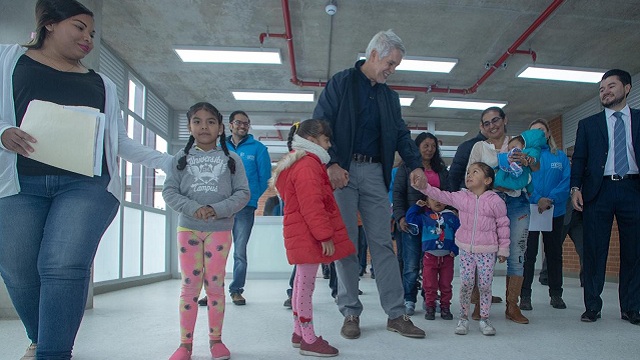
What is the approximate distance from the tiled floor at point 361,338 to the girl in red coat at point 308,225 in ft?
0.48

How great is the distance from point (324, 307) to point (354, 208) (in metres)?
1.40

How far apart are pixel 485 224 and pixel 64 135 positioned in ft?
7.45

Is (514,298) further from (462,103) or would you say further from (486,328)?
(462,103)

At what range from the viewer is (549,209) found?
3.72 metres

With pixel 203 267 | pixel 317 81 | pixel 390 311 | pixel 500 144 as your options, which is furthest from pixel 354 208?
pixel 317 81

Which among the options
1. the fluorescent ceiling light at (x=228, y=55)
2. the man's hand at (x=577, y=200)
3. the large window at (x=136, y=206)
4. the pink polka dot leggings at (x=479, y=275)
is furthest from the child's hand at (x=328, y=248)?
the fluorescent ceiling light at (x=228, y=55)

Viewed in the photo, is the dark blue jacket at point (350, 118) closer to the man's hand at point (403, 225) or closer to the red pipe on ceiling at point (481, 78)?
the man's hand at point (403, 225)

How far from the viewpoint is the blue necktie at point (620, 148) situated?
3.12 m

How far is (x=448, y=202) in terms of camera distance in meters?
2.99


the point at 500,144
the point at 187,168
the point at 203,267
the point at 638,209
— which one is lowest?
the point at 203,267

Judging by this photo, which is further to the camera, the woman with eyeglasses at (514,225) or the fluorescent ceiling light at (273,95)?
the fluorescent ceiling light at (273,95)

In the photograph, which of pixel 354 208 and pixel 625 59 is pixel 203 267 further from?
pixel 625 59

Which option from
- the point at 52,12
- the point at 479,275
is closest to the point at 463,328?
the point at 479,275

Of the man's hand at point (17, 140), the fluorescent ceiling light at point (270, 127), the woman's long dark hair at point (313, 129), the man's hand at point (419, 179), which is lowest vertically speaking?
the man's hand at point (419, 179)
